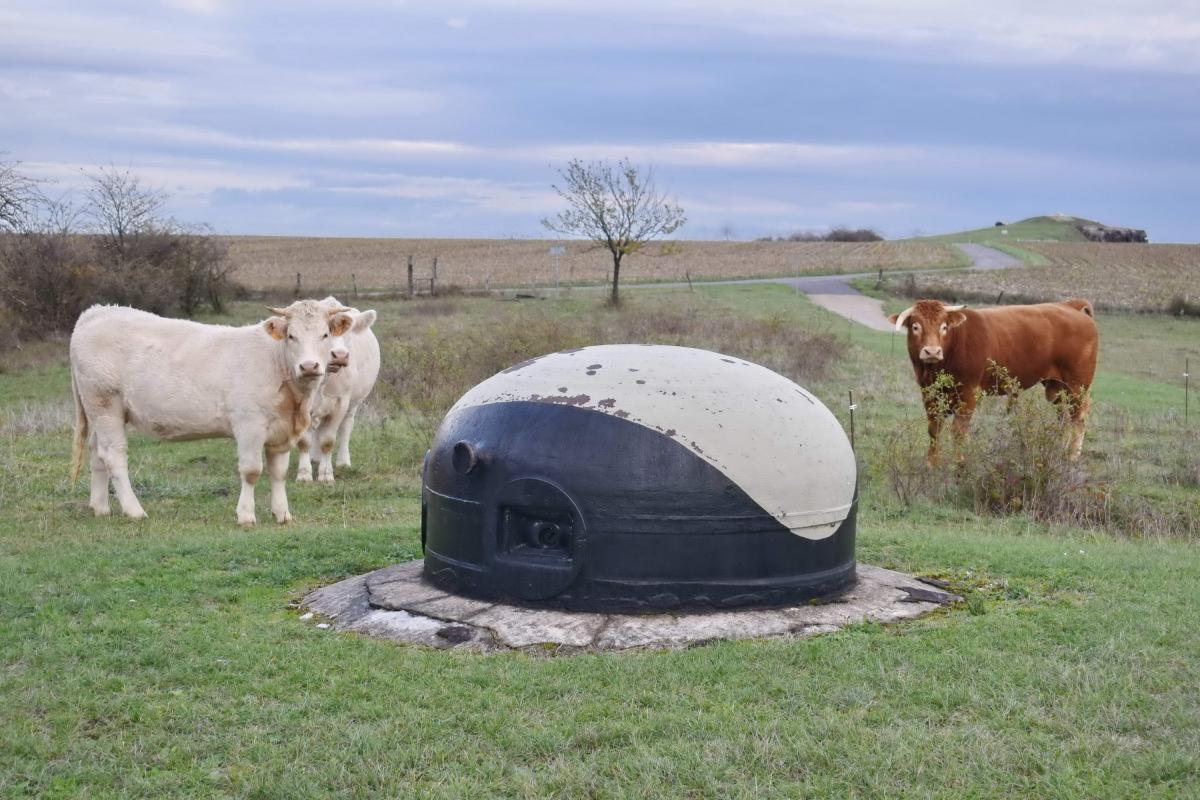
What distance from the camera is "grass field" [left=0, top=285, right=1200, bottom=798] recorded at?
4.81 metres

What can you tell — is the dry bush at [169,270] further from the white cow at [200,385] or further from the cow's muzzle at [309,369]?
the cow's muzzle at [309,369]

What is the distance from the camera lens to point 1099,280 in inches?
2474

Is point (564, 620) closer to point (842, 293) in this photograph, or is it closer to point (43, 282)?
point (43, 282)

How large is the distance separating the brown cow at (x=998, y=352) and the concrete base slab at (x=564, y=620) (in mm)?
6578

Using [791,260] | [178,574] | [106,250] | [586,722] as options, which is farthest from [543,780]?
[791,260]

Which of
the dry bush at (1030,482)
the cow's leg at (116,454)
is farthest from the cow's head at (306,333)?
the dry bush at (1030,482)

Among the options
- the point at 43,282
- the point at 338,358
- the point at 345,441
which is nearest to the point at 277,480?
the point at 338,358

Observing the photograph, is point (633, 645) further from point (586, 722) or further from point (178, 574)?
point (178, 574)

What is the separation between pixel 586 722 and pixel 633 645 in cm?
115

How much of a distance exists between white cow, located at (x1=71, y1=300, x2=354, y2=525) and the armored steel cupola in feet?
13.0

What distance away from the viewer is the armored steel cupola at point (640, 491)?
6.68 m

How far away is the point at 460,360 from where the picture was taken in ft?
68.4

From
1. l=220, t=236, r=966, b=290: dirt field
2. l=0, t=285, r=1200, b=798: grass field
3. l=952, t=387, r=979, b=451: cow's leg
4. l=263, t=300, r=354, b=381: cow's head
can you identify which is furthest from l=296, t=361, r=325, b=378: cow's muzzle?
l=220, t=236, r=966, b=290: dirt field

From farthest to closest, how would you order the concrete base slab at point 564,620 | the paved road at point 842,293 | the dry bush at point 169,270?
1. the paved road at point 842,293
2. the dry bush at point 169,270
3. the concrete base slab at point 564,620
